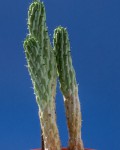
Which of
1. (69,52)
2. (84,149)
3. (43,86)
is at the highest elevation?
(69,52)

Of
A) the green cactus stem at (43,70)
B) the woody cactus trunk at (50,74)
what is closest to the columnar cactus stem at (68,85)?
the woody cactus trunk at (50,74)

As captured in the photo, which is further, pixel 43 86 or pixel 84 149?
pixel 84 149

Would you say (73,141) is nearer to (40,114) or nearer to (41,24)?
(40,114)

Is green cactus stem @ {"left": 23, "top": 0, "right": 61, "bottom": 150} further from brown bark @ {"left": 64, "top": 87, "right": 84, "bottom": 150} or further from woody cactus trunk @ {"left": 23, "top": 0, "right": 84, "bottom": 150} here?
brown bark @ {"left": 64, "top": 87, "right": 84, "bottom": 150}

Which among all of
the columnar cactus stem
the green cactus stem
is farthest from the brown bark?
the green cactus stem

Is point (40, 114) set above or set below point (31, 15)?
below

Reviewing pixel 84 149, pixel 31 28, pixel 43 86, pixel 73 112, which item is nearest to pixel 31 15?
pixel 31 28

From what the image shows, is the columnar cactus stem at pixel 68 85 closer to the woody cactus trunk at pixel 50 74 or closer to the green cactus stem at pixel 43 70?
the woody cactus trunk at pixel 50 74

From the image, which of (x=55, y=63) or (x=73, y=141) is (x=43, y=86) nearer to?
(x=55, y=63)
